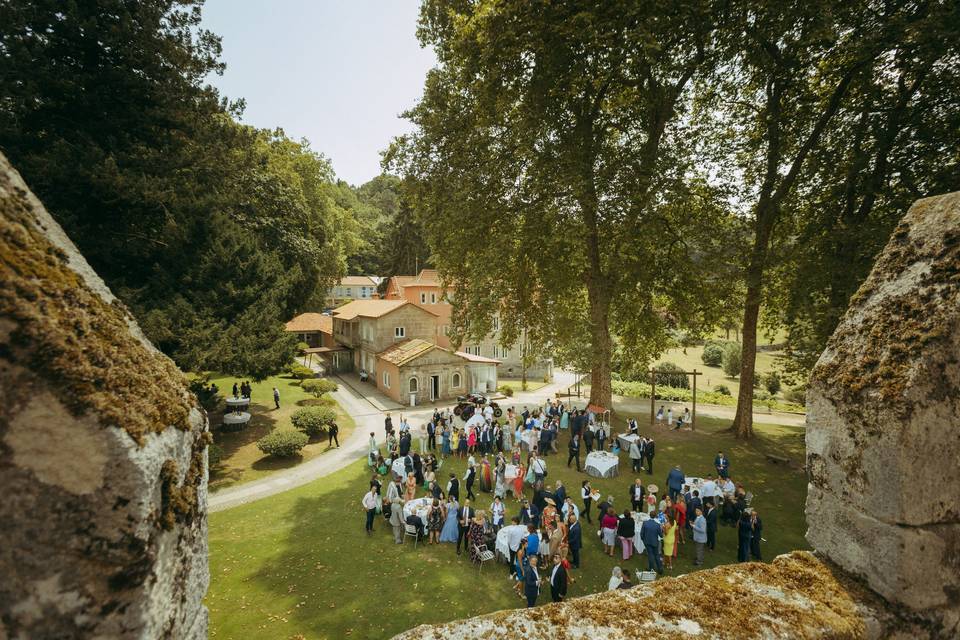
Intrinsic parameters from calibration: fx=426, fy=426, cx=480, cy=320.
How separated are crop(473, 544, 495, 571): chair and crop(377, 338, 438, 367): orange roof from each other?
19545 millimetres

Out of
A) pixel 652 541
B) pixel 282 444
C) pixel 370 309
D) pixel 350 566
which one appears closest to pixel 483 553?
pixel 350 566

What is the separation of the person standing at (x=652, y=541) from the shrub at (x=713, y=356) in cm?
4654

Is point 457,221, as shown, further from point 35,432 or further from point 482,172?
point 35,432

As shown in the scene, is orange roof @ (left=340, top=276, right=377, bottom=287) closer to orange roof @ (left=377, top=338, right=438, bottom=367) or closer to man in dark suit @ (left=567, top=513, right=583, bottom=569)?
orange roof @ (left=377, top=338, right=438, bottom=367)

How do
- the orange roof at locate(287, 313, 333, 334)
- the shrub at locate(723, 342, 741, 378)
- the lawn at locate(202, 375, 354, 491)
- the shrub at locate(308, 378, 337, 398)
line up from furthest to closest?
the orange roof at locate(287, 313, 333, 334), the shrub at locate(723, 342, 741, 378), the shrub at locate(308, 378, 337, 398), the lawn at locate(202, 375, 354, 491)

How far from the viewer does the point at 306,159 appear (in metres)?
39.7

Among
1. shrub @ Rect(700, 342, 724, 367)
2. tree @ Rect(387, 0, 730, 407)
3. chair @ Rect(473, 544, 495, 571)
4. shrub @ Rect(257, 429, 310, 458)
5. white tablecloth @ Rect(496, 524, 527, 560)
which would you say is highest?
tree @ Rect(387, 0, 730, 407)

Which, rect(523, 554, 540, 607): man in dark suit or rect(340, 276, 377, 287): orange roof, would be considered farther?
rect(340, 276, 377, 287): orange roof

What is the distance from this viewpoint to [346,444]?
71.5 ft

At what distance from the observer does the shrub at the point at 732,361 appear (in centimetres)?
4466

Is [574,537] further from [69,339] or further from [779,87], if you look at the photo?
[779,87]

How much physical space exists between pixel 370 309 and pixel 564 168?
Answer: 1038 inches

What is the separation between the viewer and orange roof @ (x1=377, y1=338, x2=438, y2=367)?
100.0ft

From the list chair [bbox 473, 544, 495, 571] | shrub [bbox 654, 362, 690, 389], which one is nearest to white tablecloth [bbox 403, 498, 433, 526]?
chair [bbox 473, 544, 495, 571]
